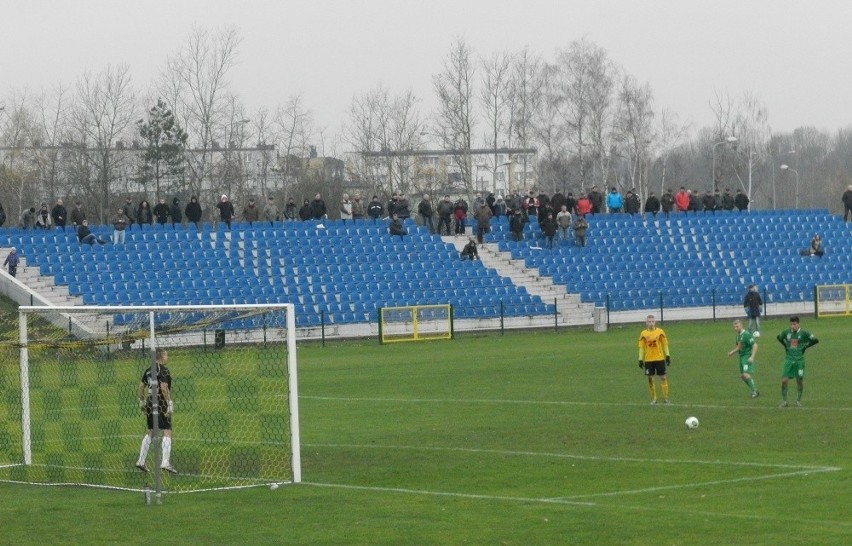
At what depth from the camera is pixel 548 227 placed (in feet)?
191

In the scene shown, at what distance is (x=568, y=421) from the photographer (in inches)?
955

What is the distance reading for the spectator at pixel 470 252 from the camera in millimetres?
56312

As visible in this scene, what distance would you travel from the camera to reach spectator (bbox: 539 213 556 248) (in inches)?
2290

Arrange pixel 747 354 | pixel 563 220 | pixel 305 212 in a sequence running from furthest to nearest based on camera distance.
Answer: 1. pixel 563 220
2. pixel 305 212
3. pixel 747 354

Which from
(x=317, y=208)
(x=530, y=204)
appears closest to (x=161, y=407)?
(x=317, y=208)

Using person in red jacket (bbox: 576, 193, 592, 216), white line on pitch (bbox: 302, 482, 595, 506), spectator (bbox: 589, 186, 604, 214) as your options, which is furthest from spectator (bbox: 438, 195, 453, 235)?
white line on pitch (bbox: 302, 482, 595, 506)

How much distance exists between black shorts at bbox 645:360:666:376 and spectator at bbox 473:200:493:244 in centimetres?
3098

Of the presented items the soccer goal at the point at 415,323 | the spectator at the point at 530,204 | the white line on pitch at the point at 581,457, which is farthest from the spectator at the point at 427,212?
the white line on pitch at the point at 581,457

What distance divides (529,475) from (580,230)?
1639 inches

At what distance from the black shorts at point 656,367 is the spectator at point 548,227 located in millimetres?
31305

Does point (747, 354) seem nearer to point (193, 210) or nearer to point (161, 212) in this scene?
point (193, 210)

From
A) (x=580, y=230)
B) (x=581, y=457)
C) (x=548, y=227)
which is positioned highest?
(x=548, y=227)

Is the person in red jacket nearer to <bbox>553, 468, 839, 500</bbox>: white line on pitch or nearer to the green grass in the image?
the green grass

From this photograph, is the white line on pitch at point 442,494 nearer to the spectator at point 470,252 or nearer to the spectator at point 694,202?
the spectator at point 470,252
